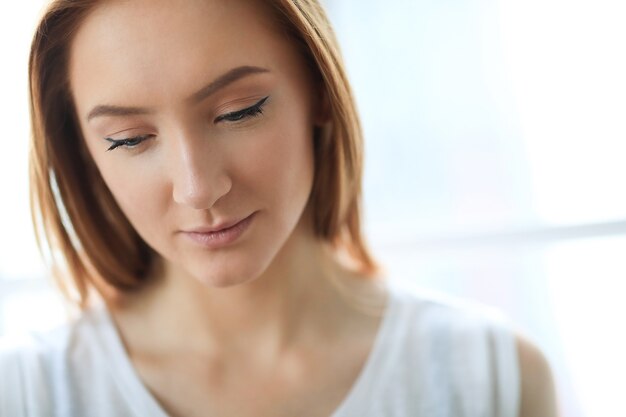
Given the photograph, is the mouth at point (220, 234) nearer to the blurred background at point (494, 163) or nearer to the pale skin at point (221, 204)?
the pale skin at point (221, 204)

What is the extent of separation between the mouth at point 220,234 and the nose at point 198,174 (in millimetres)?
47

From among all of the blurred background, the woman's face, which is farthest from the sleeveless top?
the blurred background

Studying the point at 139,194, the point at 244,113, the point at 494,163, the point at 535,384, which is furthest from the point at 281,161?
the point at 494,163

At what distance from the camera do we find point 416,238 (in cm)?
166

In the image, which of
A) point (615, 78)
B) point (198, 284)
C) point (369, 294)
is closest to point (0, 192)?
point (198, 284)

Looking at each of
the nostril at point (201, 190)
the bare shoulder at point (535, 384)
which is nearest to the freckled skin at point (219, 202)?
the nostril at point (201, 190)

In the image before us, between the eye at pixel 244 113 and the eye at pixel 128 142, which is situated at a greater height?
the eye at pixel 244 113

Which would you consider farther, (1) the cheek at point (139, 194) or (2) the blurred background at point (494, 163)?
(2) the blurred background at point (494, 163)

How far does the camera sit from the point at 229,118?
843 millimetres

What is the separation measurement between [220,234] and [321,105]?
0.24m

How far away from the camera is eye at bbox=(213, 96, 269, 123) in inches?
33.0

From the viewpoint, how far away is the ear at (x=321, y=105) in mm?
974

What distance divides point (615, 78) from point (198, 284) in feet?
3.32

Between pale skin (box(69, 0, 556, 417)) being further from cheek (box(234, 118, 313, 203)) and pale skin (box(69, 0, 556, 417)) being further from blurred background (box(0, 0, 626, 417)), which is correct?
blurred background (box(0, 0, 626, 417))
